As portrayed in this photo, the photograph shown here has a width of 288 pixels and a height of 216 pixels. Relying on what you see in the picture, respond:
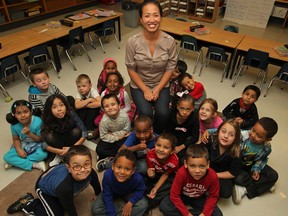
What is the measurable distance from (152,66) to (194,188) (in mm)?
1204

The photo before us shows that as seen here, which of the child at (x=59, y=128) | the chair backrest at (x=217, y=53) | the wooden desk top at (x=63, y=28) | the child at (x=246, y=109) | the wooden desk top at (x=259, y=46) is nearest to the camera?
the child at (x=59, y=128)

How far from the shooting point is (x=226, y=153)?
6.67 ft

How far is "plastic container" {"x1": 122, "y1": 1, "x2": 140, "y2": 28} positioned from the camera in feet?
18.6

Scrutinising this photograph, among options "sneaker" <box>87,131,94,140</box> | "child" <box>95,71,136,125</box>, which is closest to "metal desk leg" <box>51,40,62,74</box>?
"child" <box>95,71,136,125</box>

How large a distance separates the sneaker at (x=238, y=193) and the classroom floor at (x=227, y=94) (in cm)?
5

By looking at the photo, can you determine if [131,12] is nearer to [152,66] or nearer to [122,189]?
[152,66]

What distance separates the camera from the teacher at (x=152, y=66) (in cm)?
221

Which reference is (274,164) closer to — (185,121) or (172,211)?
(185,121)

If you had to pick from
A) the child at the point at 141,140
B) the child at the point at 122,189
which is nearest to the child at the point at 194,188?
the child at the point at 122,189

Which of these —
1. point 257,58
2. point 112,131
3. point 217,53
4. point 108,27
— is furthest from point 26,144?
point 257,58

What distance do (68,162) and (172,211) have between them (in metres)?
0.95

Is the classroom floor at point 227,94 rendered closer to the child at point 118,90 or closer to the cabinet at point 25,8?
the child at point 118,90

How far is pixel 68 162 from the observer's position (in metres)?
1.71

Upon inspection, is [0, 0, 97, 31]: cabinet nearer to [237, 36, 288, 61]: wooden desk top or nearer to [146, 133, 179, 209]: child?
[237, 36, 288, 61]: wooden desk top
